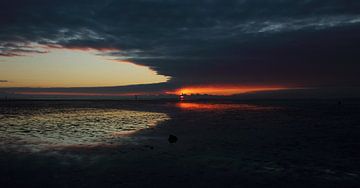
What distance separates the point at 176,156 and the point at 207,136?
396 inches

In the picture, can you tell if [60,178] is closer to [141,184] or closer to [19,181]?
[19,181]

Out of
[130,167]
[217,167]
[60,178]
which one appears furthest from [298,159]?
[60,178]

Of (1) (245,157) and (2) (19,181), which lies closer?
(2) (19,181)

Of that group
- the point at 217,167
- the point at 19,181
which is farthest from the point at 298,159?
the point at 19,181

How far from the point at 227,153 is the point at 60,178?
451 inches

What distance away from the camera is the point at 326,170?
53.5ft

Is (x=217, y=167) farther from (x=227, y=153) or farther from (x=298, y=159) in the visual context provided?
(x=298, y=159)

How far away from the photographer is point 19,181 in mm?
13852

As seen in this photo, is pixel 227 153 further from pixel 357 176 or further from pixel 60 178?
pixel 60 178

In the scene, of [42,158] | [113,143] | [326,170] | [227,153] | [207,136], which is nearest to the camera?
[326,170]

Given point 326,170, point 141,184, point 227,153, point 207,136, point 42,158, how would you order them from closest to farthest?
point 141,184 < point 326,170 < point 42,158 < point 227,153 < point 207,136

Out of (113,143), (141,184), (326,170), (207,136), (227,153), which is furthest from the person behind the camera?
(207,136)

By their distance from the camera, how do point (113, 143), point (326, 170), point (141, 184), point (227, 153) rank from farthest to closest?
point (113, 143), point (227, 153), point (326, 170), point (141, 184)

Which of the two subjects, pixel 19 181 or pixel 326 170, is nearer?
pixel 19 181
